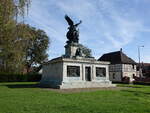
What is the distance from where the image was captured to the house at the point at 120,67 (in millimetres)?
41406

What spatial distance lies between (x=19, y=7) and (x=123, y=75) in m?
35.5

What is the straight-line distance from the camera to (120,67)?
4159 cm

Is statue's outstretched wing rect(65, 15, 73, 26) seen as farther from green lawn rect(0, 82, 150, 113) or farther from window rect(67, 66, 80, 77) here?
green lawn rect(0, 82, 150, 113)

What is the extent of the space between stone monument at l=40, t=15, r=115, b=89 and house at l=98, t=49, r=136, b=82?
20.2m

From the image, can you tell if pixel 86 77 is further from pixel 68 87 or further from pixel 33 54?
pixel 33 54

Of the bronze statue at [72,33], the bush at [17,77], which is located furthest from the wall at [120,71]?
the bronze statue at [72,33]

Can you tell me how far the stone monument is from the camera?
19.2 meters

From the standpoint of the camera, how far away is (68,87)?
18.1 meters

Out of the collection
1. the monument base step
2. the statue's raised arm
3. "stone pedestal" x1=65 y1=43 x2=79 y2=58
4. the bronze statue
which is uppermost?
the statue's raised arm

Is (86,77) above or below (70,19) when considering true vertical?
below

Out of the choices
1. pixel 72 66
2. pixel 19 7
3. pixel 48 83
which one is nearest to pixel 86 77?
pixel 72 66

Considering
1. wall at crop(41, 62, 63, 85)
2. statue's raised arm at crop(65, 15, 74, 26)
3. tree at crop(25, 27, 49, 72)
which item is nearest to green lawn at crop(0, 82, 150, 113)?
wall at crop(41, 62, 63, 85)

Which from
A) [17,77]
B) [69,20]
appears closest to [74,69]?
[69,20]

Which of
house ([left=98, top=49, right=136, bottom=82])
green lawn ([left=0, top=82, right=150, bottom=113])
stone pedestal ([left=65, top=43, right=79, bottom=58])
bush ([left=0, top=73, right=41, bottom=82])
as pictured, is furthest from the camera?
house ([left=98, top=49, right=136, bottom=82])
